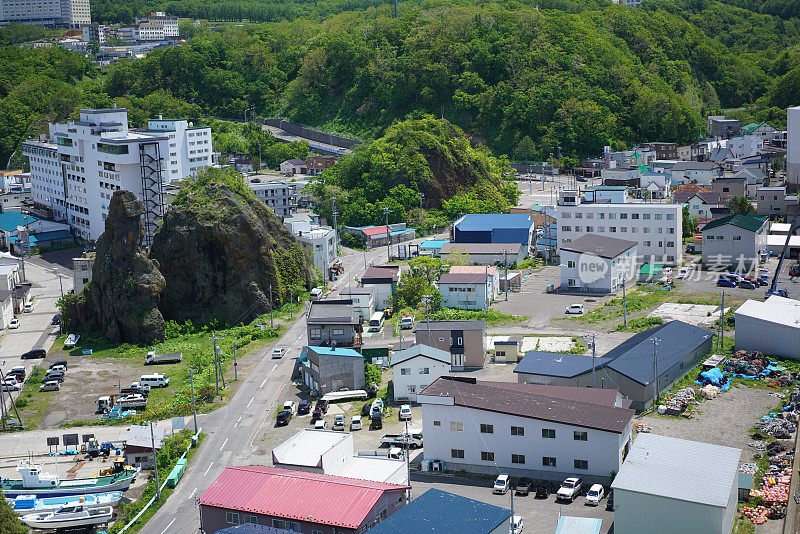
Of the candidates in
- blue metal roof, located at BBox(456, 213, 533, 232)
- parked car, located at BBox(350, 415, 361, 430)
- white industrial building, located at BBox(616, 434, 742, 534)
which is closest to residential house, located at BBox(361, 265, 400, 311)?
blue metal roof, located at BBox(456, 213, 533, 232)

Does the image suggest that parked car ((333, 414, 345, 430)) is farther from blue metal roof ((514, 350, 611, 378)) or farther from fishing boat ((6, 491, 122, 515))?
fishing boat ((6, 491, 122, 515))

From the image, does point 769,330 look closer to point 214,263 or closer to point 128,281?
point 214,263

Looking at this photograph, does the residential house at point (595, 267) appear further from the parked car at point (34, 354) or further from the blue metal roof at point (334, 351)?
the parked car at point (34, 354)

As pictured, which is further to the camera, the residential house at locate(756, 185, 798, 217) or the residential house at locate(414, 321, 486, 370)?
the residential house at locate(756, 185, 798, 217)

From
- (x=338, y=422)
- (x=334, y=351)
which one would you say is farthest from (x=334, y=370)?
(x=338, y=422)

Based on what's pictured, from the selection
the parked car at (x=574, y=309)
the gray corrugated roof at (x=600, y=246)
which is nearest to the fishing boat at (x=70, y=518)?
the parked car at (x=574, y=309)

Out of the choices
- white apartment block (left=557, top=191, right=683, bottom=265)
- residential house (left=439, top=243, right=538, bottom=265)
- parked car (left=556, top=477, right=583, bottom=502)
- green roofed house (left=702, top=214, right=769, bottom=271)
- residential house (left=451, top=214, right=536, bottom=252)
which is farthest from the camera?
residential house (left=451, top=214, right=536, bottom=252)
